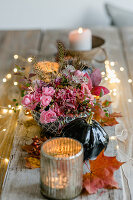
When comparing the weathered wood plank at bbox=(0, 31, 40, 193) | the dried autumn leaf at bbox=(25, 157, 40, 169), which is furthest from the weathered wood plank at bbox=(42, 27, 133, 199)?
the dried autumn leaf at bbox=(25, 157, 40, 169)

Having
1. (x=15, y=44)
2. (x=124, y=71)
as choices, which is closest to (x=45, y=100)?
(x=124, y=71)

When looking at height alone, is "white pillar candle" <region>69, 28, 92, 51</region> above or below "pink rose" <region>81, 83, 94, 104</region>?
above

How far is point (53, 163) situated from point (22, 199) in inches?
4.5

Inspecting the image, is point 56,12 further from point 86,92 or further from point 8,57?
point 86,92

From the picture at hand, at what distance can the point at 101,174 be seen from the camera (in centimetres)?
75

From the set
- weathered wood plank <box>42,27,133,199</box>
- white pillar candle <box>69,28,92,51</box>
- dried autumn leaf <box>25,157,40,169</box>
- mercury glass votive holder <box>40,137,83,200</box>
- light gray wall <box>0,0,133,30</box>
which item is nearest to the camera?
mercury glass votive holder <box>40,137,83,200</box>

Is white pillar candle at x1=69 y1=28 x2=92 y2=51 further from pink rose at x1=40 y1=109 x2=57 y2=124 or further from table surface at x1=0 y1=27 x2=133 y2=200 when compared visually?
pink rose at x1=40 y1=109 x2=57 y2=124

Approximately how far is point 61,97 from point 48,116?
0.06m

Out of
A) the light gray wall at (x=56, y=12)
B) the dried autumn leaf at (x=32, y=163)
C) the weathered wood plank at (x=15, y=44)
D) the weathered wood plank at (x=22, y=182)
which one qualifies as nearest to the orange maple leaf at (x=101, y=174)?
the weathered wood plank at (x=22, y=182)

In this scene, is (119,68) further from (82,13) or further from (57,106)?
(82,13)

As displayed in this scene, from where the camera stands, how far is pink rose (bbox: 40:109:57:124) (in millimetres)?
850

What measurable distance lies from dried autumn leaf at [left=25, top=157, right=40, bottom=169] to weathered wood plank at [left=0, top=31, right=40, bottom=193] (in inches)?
3.0

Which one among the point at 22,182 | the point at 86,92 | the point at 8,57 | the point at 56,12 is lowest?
the point at 22,182

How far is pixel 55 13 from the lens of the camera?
3072 mm
